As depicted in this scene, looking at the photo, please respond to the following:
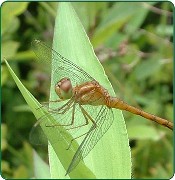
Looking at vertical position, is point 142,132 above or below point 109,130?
below

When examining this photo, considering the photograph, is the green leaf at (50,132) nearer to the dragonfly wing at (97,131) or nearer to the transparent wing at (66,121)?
the dragonfly wing at (97,131)

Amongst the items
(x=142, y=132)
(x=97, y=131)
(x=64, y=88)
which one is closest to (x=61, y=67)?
(x=64, y=88)

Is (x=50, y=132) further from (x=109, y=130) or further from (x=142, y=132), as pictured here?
(x=142, y=132)

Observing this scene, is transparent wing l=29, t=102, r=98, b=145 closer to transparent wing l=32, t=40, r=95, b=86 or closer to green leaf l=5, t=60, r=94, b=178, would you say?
transparent wing l=32, t=40, r=95, b=86

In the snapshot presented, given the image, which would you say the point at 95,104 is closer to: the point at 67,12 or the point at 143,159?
the point at 67,12

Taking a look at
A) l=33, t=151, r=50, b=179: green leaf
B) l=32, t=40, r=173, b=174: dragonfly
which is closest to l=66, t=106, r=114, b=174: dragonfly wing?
l=32, t=40, r=173, b=174: dragonfly

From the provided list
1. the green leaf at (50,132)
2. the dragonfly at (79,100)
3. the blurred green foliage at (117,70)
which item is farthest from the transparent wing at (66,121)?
the blurred green foliage at (117,70)
